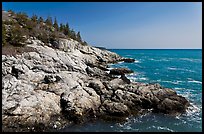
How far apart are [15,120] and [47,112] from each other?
8.72 ft

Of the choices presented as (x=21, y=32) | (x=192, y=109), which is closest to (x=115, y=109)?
(x=192, y=109)

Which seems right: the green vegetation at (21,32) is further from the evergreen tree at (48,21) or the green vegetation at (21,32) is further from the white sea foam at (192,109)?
the white sea foam at (192,109)

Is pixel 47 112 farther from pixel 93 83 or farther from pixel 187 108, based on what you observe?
pixel 187 108

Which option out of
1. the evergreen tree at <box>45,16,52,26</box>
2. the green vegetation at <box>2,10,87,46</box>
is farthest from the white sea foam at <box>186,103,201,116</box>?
the evergreen tree at <box>45,16,52,26</box>

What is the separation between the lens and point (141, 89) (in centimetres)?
2462

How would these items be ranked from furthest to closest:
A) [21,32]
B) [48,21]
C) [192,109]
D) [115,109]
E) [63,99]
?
[48,21] < [21,32] < [192,109] < [63,99] < [115,109]

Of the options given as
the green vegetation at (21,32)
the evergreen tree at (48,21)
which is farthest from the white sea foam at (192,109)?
the evergreen tree at (48,21)

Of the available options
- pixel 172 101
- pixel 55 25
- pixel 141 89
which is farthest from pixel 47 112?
pixel 55 25

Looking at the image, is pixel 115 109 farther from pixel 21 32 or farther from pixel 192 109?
pixel 21 32

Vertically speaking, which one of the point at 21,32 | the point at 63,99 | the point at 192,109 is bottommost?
the point at 192,109

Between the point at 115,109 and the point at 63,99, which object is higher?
the point at 63,99

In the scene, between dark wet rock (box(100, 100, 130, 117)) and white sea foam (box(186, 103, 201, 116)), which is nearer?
dark wet rock (box(100, 100, 130, 117))

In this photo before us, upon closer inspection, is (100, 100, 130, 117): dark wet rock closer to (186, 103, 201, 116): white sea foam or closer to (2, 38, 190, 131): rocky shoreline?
(2, 38, 190, 131): rocky shoreline

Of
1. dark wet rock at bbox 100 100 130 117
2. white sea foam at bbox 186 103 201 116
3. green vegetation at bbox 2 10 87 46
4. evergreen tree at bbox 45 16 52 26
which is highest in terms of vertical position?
evergreen tree at bbox 45 16 52 26
